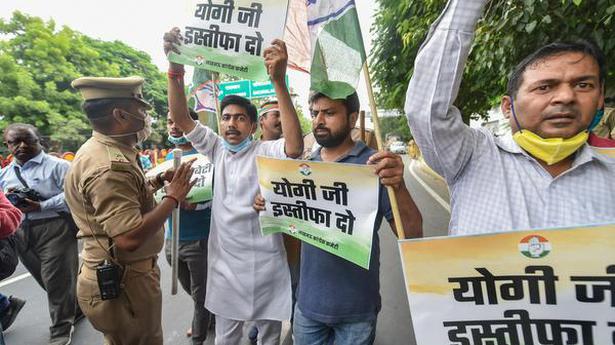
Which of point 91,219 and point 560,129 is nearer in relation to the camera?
point 560,129

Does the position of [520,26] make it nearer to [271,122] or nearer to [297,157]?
[297,157]

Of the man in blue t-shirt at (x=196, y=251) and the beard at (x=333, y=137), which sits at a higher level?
the beard at (x=333, y=137)

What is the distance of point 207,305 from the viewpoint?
2.27 meters

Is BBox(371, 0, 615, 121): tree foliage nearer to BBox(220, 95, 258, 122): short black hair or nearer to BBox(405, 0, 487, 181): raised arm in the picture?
BBox(405, 0, 487, 181): raised arm

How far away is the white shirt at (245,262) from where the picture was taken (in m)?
2.16

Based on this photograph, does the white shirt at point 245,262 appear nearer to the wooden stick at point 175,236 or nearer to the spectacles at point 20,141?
the wooden stick at point 175,236

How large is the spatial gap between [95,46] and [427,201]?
3012cm

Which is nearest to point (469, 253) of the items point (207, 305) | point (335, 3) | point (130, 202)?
point (335, 3)

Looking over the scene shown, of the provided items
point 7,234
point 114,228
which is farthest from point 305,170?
point 7,234

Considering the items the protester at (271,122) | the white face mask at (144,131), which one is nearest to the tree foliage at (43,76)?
the protester at (271,122)

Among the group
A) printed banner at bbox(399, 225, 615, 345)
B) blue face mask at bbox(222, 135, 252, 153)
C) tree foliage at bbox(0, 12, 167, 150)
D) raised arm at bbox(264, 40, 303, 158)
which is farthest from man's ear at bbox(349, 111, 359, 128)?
tree foliage at bbox(0, 12, 167, 150)

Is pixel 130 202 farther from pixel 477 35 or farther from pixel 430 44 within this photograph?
pixel 477 35

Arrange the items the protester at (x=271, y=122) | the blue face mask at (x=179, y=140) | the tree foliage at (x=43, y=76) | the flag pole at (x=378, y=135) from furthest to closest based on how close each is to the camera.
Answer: the tree foliage at (x=43, y=76)
the protester at (x=271, y=122)
the blue face mask at (x=179, y=140)
the flag pole at (x=378, y=135)

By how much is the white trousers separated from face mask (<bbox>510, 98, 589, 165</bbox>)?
5.87 ft
